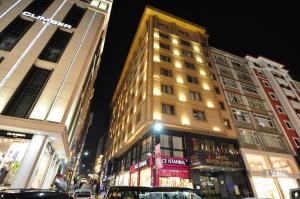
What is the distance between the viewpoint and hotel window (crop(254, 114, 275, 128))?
29.7 meters

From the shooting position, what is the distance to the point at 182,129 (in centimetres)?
2206

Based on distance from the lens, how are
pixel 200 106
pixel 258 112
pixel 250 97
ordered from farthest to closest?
pixel 250 97
pixel 258 112
pixel 200 106

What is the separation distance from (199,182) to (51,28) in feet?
84.7

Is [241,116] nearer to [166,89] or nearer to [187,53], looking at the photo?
[166,89]

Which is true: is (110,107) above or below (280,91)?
above

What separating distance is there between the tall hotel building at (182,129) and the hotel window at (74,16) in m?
11.7

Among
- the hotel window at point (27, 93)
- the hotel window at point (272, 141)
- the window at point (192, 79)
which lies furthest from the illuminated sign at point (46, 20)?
the hotel window at point (272, 141)

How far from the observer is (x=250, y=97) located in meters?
32.8

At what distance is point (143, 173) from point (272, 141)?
22605 mm

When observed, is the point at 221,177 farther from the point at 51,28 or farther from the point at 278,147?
the point at 51,28

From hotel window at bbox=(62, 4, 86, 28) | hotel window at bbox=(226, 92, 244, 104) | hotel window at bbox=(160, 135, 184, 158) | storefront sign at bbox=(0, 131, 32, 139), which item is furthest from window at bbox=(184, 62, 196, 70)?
storefront sign at bbox=(0, 131, 32, 139)

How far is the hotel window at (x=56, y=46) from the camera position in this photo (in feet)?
61.0

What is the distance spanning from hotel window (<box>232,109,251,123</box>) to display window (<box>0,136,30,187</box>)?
2852 centimetres

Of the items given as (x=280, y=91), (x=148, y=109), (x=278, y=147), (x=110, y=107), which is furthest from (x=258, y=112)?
(x=110, y=107)
